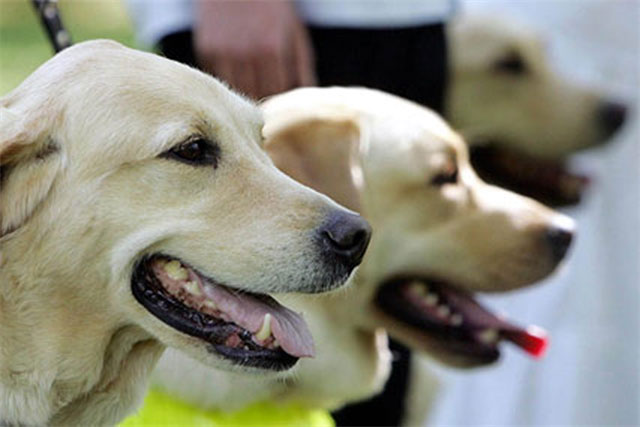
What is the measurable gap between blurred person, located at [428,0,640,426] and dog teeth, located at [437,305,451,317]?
1888 mm

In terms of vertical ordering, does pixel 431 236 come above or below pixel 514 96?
above

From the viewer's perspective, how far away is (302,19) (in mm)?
4145

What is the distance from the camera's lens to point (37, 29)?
12820 millimetres

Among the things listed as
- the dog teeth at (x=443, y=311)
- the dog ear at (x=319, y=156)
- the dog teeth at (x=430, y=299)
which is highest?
the dog ear at (x=319, y=156)

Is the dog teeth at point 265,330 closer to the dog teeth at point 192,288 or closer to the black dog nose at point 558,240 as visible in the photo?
the dog teeth at point 192,288

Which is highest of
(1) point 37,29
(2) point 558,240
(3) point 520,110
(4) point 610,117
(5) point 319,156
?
(5) point 319,156

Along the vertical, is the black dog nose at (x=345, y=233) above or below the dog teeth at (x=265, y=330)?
above

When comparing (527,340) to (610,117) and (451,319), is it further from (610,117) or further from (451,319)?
(610,117)

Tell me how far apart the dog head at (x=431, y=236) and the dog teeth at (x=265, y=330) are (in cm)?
108

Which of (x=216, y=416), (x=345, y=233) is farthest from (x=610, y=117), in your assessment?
(x=345, y=233)

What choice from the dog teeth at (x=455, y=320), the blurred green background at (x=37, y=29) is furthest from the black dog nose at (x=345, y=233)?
the blurred green background at (x=37, y=29)

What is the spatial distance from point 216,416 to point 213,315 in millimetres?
892

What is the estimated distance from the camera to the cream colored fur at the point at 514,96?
5094mm

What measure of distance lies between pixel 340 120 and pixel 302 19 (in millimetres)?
699
